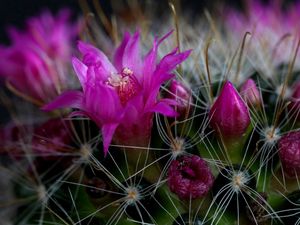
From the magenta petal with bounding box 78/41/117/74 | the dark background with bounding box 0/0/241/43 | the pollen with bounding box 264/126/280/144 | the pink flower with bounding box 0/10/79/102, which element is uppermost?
the dark background with bounding box 0/0/241/43

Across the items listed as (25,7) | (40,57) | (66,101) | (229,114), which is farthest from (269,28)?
(25,7)

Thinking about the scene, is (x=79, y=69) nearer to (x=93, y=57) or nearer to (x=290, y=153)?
(x=93, y=57)

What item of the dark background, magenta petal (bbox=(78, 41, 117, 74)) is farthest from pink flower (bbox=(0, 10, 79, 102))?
the dark background

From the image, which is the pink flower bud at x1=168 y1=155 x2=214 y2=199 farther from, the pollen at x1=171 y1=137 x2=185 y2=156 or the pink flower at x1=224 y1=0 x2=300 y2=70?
the pink flower at x1=224 y1=0 x2=300 y2=70

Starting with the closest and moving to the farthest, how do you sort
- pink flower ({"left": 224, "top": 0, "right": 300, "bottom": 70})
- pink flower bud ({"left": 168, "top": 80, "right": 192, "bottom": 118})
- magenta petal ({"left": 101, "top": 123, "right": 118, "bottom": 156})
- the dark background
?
magenta petal ({"left": 101, "top": 123, "right": 118, "bottom": 156}) → pink flower bud ({"left": 168, "top": 80, "right": 192, "bottom": 118}) → pink flower ({"left": 224, "top": 0, "right": 300, "bottom": 70}) → the dark background

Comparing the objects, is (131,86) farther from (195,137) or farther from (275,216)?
(275,216)

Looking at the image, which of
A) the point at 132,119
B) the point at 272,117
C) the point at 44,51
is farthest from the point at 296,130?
the point at 44,51

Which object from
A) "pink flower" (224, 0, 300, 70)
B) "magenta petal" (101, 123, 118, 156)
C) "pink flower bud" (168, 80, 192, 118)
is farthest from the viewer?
"pink flower" (224, 0, 300, 70)

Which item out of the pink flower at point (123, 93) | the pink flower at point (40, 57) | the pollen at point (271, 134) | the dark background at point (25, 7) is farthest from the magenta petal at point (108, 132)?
the dark background at point (25, 7)
